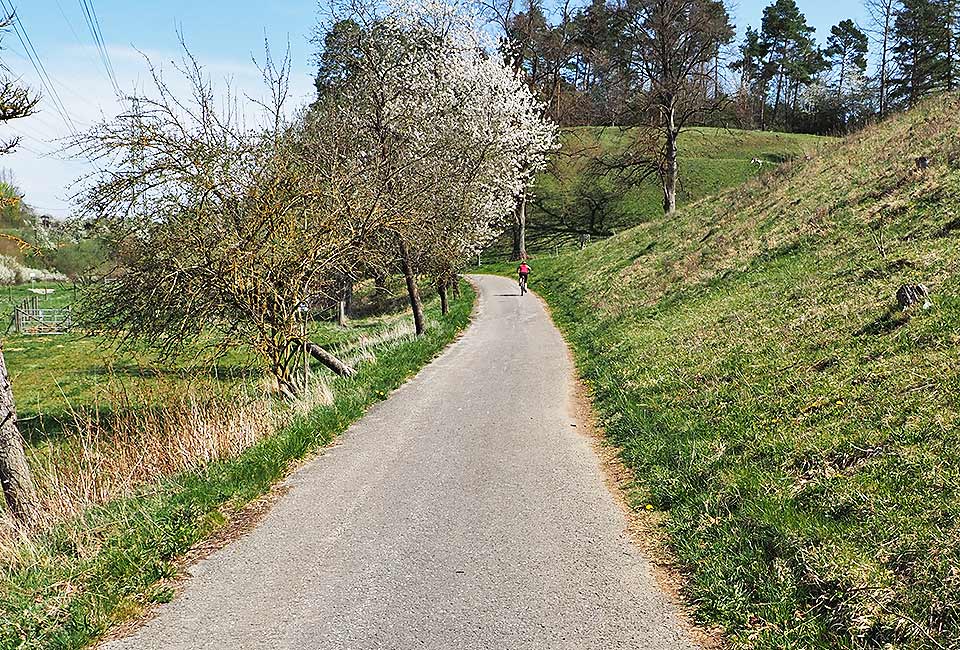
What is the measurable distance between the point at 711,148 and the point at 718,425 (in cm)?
5984

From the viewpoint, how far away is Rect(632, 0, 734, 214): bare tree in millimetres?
38281

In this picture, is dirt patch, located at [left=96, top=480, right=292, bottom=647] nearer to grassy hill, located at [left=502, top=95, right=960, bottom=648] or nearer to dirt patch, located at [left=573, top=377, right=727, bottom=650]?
dirt patch, located at [left=573, top=377, right=727, bottom=650]

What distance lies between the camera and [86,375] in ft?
73.5

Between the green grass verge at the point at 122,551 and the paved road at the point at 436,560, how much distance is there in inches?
11.2

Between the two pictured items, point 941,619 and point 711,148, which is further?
point 711,148

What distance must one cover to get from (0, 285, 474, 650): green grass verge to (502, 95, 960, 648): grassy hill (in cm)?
399

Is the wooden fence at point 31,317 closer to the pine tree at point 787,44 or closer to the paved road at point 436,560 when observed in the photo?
the paved road at point 436,560

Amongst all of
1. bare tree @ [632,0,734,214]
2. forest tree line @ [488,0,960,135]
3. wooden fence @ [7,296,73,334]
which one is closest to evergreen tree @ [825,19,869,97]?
forest tree line @ [488,0,960,135]

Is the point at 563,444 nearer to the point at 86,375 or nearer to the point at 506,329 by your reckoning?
the point at 506,329

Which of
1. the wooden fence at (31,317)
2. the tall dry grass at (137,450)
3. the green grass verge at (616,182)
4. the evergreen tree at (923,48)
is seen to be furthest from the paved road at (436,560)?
the evergreen tree at (923,48)

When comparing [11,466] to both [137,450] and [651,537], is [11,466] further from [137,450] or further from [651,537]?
[651,537]

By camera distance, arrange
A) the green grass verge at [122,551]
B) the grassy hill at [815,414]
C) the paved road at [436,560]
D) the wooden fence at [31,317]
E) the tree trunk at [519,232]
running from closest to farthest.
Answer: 1. the grassy hill at [815,414]
2. the paved road at [436,560]
3. the green grass verge at [122,551]
4. the wooden fence at [31,317]
5. the tree trunk at [519,232]

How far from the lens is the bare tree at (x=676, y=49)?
Result: 38.3 meters

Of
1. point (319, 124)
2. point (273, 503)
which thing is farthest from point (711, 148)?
point (273, 503)
